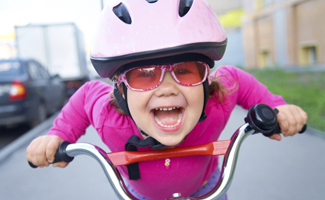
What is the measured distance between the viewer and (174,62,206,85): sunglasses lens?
5.11 ft

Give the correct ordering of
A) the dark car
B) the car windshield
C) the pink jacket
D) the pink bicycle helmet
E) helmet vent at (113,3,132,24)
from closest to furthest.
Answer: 1. the pink bicycle helmet
2. helmet vent at (113,3,132,24)
3. the pink jacket
4. the dark car
5. the car windshield

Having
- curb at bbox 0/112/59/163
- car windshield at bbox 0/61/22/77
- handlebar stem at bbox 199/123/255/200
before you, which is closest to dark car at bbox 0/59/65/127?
car windshield at bbox 0/61/22/77

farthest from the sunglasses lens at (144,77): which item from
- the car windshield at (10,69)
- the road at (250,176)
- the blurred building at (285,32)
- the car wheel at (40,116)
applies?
the blurred building at (285,32)

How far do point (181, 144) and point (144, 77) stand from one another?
59cm

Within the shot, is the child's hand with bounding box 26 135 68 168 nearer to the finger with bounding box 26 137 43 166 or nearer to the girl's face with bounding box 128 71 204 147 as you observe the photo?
the finger with bounding box 26 137 43 166

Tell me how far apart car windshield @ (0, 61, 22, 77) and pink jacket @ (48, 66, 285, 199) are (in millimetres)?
5699

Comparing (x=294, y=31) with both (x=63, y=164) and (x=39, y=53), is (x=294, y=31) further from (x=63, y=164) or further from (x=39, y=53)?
(x=63, y=164)

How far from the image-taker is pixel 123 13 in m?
1.65

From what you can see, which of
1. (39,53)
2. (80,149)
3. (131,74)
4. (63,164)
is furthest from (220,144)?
(39,53)

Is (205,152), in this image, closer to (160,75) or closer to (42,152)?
(160,75)

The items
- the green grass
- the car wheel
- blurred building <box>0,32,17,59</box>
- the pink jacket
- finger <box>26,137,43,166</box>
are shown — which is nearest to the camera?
finger <box>26,137,43,166</box>

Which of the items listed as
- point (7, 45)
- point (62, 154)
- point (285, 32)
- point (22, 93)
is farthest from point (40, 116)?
point (7, 45)

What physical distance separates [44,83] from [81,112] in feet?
22.4

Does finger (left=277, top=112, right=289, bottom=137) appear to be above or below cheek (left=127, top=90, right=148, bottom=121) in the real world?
below
